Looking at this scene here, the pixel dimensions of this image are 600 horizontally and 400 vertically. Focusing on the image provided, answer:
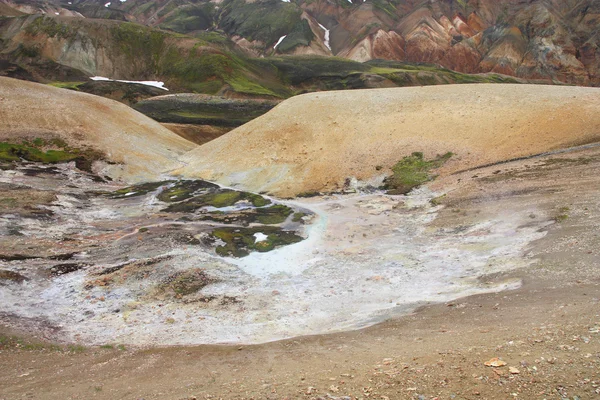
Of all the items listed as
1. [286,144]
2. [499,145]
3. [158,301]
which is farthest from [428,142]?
[158,301]

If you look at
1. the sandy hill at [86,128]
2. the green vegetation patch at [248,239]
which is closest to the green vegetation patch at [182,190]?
the sandy hill at [86,128]

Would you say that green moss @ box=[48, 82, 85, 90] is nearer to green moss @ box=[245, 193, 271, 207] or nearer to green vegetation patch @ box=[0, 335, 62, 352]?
green moss @ box=[245, 193, 271, 207]

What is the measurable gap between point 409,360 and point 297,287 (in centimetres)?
1085

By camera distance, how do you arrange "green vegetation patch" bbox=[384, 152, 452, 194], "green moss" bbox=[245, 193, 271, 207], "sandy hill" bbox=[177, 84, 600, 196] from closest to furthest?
1. "green moss" bbox=[245, 193, 271, 207]
2. "green vegetation patch" bbox=[384, 152, 452, 194]
3. "sandy hill" bbox=[177, 84, 600, 196]

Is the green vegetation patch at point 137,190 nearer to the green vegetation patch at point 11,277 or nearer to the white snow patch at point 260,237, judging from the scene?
the white snow patch at point 260,237

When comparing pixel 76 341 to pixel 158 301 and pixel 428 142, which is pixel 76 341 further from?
pixel 428 142

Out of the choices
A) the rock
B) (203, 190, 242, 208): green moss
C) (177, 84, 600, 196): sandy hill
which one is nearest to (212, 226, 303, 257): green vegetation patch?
(203, 190, 242, 208): green moss

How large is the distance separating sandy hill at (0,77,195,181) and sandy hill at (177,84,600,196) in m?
5.96

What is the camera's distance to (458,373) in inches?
422

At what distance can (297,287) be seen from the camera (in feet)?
73.8

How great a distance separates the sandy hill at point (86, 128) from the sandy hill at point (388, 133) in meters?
5.96

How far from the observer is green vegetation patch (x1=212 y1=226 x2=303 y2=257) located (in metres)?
28.0

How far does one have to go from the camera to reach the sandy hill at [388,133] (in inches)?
1651

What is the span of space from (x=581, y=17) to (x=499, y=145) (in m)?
187
